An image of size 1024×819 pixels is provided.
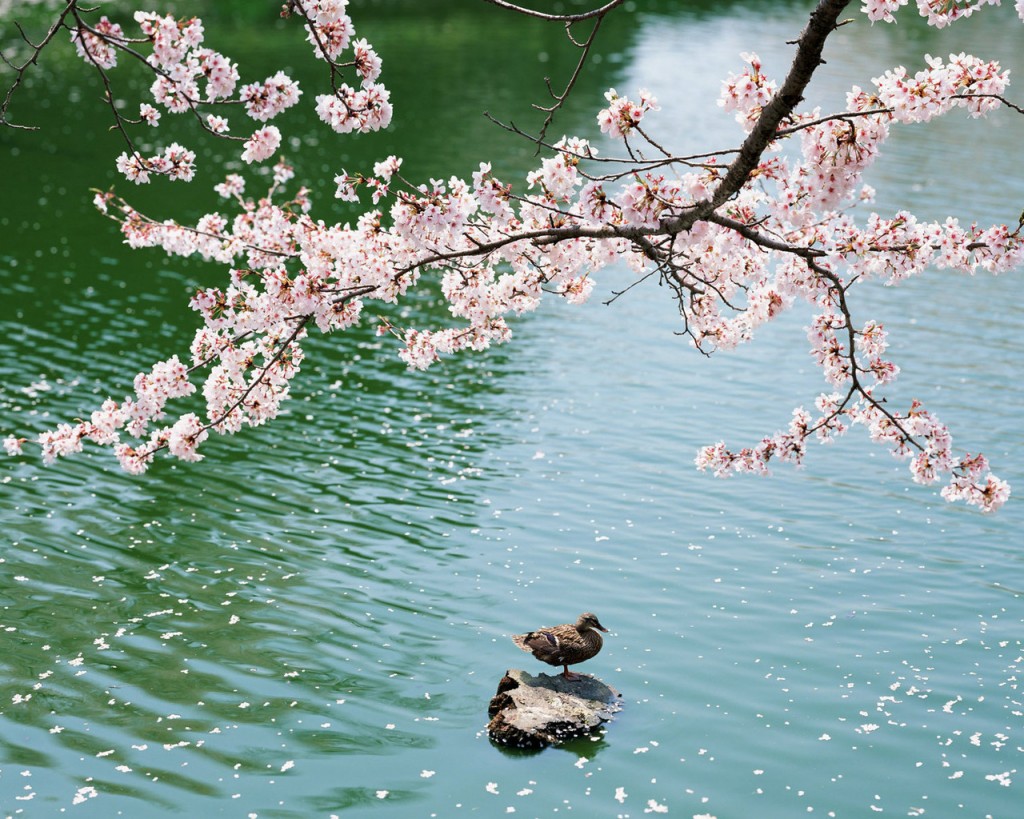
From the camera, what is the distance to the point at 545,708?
45.9ft

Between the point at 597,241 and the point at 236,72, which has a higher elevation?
the point at 597,241

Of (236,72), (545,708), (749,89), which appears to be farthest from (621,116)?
(545,708)

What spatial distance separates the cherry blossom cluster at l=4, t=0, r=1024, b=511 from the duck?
2657 mm

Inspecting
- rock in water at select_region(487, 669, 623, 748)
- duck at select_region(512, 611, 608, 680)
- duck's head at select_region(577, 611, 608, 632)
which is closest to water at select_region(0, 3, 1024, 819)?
rock in water at select_region(487, 669, 623, 748)

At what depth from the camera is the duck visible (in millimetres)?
14727

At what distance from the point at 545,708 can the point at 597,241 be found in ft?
17.8

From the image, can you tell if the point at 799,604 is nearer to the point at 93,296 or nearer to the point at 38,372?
the point at 38,372

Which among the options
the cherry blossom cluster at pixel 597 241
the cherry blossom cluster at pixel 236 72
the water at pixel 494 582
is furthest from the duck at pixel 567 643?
the cherry blossom cluster at pixel 236 72

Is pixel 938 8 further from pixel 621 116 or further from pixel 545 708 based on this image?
pixel 545 708

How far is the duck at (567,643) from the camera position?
1473 cm

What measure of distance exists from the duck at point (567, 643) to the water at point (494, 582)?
Answer: 2.61 ft

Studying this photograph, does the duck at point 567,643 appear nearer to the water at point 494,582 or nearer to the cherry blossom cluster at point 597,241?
the water at point 494,582

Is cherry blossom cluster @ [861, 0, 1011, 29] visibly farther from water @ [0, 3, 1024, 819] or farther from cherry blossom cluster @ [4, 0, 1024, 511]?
water @ [0, 3, 1024, 819]

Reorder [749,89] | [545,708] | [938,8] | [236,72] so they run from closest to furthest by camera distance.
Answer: [938,8]
[749,89]
[236,72]
[545,708]
